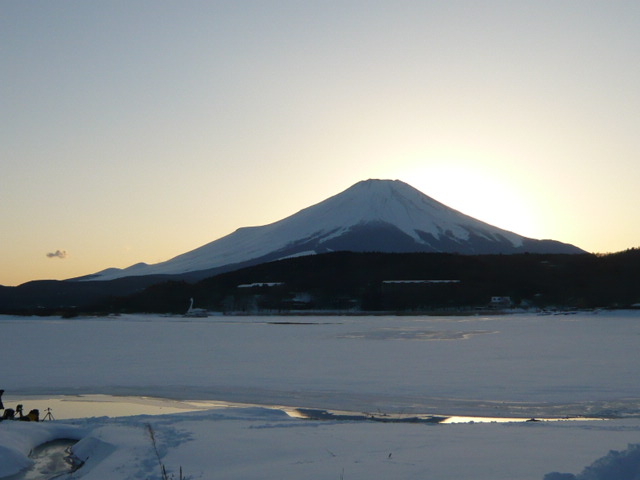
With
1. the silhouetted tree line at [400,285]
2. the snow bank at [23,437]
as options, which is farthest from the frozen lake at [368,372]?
the silhouetted tree line at [400,285]

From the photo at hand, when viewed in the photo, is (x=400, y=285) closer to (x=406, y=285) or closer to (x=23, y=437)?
(x=406, y=285)

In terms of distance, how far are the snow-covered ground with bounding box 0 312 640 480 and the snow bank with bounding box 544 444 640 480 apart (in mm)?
Result: 24

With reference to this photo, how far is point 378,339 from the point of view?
3609 centimetres

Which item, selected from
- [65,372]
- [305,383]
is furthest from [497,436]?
[65,372]

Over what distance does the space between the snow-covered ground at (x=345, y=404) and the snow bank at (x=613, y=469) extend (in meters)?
0.02

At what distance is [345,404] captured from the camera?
16.6 metres

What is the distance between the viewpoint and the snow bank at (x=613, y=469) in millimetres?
8281

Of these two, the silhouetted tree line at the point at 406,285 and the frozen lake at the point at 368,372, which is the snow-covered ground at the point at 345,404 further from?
the silhouetted tree line at the point at 406,285

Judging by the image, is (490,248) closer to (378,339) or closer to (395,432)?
(378,339)

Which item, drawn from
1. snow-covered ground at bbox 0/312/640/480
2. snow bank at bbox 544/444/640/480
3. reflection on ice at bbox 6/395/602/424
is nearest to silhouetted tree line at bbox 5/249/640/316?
snow-covered ground at bbox 0/312/640/480

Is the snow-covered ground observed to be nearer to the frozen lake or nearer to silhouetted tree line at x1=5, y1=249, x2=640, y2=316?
the frozen lake

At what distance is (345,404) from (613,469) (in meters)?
8.60

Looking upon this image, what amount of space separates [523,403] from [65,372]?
14742 millimetres

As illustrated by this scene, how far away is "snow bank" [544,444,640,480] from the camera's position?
828cm
